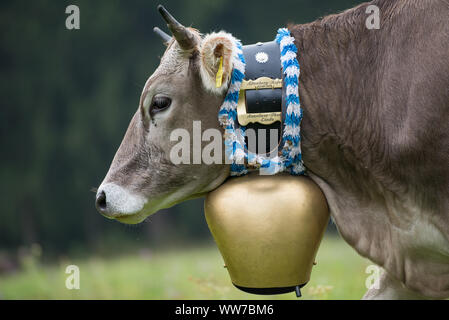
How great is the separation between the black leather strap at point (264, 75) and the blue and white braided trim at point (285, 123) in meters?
0.03

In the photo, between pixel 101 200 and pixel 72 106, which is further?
pixel 72 106

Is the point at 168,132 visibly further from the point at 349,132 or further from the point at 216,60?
the point at 349,132

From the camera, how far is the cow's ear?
2.72 metres

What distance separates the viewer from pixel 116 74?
9992 mm

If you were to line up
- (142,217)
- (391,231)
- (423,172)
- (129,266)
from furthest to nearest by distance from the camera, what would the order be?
(129,266)
(142,217)
(391,231)
(423,172)

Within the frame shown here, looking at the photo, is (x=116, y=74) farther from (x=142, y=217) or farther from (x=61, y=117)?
(x=142, y=217)

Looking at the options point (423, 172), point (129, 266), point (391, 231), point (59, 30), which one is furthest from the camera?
point (59, 30)

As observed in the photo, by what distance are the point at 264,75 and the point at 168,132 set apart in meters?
0.53

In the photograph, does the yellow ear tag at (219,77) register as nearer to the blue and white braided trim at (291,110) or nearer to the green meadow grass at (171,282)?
the blue and white braided trim at (291,110)

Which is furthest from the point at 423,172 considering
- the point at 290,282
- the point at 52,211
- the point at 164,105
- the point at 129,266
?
the point at 52,211

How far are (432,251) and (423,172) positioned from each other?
1.33 ft

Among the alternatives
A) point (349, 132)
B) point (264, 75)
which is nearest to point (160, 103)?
point (264, 75)

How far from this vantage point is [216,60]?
2.75 meters

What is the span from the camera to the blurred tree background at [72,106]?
9523 mm
